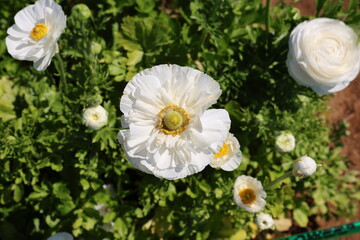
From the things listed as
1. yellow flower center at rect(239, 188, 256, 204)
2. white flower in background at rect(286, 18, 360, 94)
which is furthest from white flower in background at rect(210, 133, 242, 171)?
white flower in background at rect(286, 18, 360, 94)

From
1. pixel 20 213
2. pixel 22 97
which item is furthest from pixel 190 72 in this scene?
pixel 20 213

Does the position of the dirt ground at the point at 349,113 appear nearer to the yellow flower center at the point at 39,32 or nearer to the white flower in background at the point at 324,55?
the white flower in background at the point at 324,55

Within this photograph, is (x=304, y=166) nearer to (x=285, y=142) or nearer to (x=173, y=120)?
(x=285, y=142)

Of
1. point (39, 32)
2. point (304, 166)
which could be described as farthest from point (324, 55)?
point (39, 32)

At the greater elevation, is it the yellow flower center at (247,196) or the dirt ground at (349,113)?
the yellow flower center at (247,196)

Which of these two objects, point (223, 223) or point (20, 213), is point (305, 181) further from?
point (20, 213)

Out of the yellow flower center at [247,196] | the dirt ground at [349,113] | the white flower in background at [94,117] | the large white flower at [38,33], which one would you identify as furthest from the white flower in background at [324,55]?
the dirt ground at [349,113]
